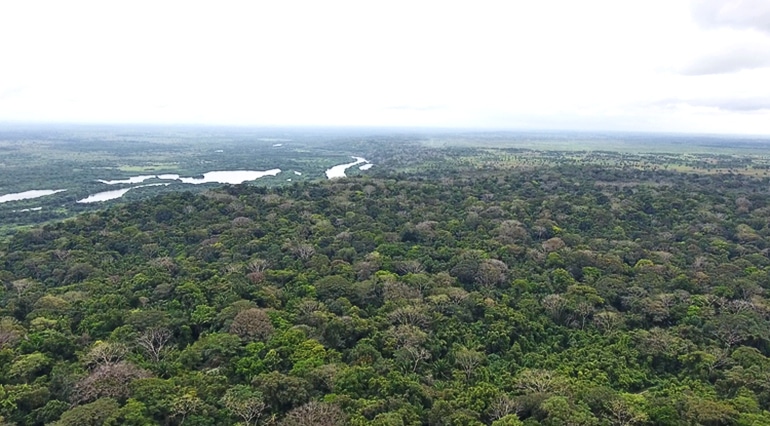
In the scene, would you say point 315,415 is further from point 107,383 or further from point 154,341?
point 154,341

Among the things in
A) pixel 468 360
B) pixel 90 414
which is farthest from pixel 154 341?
pixel 468 360

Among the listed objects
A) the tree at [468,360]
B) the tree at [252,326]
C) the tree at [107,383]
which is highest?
the tree at [252,326]

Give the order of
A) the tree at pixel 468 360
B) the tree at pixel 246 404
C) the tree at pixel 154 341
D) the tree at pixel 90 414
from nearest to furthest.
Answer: the tree at pixel 90 414, the tree at pixel 246 404, the tree at pixel 468 360, the tree at pixel 154 341

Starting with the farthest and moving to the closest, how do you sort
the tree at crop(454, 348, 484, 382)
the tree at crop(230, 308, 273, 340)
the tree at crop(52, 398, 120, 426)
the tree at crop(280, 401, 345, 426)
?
the tree at crop(230, 308, 273, 340) → the tree at crop(454, 348, 484, 382) → the tree at crop(280, 401, 345, 426) → the tree at crop(52, 398, 120, 426)

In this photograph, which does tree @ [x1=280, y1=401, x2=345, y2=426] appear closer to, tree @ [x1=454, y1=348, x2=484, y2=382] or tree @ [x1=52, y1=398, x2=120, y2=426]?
tree @ [x1=52, y1=398, x2=120, y2=426]

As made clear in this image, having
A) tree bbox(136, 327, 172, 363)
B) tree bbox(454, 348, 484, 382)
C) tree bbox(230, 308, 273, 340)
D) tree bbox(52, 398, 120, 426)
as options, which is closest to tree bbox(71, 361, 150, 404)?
tree bbox(52, 398, 120, 426)

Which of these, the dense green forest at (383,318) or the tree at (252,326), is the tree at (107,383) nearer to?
the dense green forest at (383,318)

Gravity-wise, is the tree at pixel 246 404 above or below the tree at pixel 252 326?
below

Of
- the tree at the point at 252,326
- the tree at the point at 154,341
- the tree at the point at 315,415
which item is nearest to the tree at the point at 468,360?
the tree at the point at 315,415
